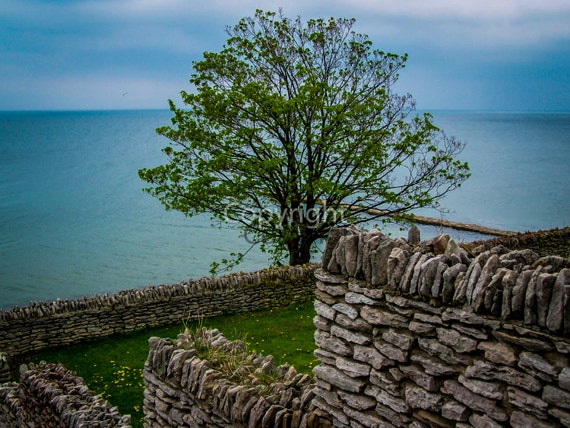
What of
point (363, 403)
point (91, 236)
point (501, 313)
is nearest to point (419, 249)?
point (501, 313)

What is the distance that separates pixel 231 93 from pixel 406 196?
25.7 feet

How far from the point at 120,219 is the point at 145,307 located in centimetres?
4341

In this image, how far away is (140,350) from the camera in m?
16.0

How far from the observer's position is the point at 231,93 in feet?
69.2

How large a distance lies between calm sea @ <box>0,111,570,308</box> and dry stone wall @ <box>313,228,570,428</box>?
22.9 meters

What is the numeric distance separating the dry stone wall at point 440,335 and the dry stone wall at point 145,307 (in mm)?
11279

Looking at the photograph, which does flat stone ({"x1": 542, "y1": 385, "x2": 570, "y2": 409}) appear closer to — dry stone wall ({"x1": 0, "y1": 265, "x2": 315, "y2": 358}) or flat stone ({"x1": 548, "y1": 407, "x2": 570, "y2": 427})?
flat stone ({"x1": 548, "y1": 407, "x2": 570, "y2": 427})

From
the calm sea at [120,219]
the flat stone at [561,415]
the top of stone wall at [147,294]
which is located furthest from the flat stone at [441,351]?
the calm sea at [120,219]

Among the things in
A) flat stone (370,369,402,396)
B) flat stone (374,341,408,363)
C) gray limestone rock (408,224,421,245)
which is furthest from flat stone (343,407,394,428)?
gray limestone rock (408,224,421,245)

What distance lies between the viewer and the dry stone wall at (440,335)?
4273 mm

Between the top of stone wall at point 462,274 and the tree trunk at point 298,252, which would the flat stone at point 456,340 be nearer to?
the top of stone wall at point 462,274

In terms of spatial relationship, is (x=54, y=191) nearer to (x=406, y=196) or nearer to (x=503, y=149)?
(x=406, y=196)

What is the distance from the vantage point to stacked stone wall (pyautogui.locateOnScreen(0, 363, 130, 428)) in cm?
905

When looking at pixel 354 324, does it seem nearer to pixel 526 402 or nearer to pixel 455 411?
pixel 455 411
